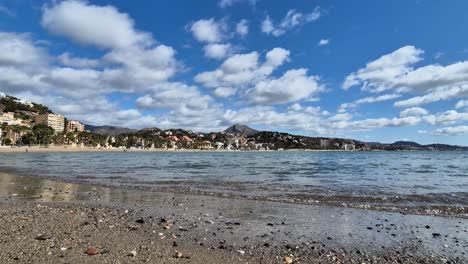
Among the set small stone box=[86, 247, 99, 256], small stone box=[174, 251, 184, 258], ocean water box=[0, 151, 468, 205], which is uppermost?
small stone box=[86, 247, 99, 256]

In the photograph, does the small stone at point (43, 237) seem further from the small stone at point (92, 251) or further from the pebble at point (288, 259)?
the pebble at point (288, 259)

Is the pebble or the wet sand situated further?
the wet sand

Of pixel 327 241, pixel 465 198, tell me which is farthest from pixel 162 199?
pixel 465 198

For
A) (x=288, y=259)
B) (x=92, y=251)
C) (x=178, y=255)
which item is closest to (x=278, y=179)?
(x=288, y=259)

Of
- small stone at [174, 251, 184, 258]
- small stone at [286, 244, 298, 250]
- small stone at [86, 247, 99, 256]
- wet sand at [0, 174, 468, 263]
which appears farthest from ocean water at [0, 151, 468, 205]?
small stone at [86, 247, 99, 256]

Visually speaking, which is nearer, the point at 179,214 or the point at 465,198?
the point at 179,214

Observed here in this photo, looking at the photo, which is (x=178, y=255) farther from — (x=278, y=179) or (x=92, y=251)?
(x=278, y=179)

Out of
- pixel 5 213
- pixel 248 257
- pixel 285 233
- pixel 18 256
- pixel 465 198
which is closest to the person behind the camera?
pixel 18 256

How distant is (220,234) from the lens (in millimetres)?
8586

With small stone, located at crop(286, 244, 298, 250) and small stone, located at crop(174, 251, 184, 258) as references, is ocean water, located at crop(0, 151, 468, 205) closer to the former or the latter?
small stone, located at crop(286, 244, 298, 250)

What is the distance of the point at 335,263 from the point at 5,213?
32.5 feet

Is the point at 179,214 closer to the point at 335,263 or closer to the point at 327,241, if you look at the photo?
the point at 327,241

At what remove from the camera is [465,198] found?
16203 mm

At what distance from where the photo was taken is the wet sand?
6.86m
